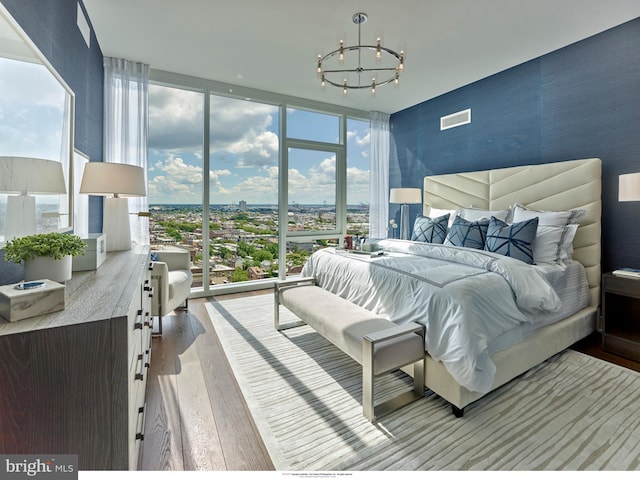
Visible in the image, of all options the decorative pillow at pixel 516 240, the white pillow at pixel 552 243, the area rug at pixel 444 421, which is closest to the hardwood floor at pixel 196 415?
the area rug at pixel 444 421

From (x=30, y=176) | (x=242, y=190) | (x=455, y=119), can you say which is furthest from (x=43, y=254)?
(x=455, y=119)

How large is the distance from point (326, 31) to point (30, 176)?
107 inches

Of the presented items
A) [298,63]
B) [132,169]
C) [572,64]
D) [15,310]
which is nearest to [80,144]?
[132,169]

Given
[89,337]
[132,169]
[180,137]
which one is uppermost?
[180,137]

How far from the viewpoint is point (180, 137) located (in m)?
4.05

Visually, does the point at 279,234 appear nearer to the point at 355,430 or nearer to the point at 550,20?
the point at 355,430

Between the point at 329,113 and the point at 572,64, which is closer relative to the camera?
the point at 572,64

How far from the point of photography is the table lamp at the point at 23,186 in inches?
50.0

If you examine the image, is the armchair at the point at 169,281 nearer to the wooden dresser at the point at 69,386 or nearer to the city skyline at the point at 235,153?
the city skyline at the point at 235,153

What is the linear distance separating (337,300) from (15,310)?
1.97m

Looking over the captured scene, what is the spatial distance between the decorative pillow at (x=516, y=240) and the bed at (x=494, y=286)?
0.09ft

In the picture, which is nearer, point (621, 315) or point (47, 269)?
point (47, 269)

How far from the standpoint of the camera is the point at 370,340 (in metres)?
1.72

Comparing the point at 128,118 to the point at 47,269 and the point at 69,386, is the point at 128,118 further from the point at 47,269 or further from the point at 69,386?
the point at 69,386
